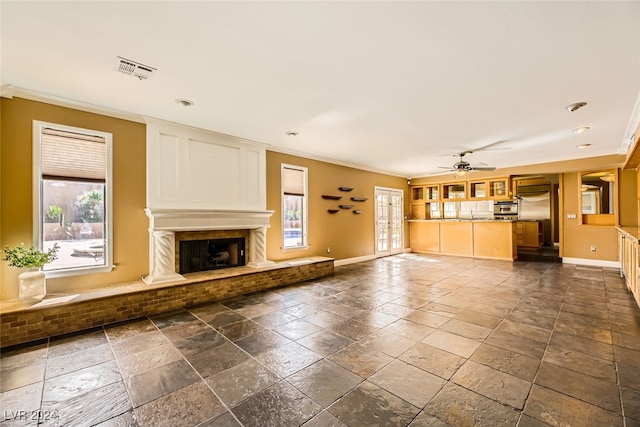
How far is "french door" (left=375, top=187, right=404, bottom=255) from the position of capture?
8.23 metres

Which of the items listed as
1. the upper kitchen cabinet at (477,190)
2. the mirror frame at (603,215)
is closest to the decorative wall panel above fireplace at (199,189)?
the upper kitchen cabinet at (477,190)

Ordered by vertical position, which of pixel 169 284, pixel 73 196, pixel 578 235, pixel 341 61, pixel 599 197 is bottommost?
pixel 169 284

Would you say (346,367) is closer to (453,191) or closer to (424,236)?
(424,236)

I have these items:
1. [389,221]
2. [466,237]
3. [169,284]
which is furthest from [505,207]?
[169,284]

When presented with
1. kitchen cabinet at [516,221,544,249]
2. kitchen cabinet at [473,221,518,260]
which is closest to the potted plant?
kitchen cabinet at [473,221,518,260]

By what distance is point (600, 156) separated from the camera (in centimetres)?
625

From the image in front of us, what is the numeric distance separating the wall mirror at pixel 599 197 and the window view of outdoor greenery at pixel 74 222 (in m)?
10.1

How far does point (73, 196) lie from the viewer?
351 centimetres

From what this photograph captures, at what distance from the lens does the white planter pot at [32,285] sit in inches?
116

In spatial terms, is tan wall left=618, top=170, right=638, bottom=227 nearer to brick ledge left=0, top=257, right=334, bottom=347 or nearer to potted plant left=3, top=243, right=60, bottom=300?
brick ledge left=0, top=257, right=334, bottom=347

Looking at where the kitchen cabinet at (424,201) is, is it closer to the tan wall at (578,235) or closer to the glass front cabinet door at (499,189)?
the glass front cabinet door at (499,189)

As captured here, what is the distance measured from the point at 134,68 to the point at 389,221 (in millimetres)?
7395

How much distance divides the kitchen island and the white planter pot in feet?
29.3

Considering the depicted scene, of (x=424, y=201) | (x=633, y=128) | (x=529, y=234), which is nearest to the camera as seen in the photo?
(x=633, y=128)
